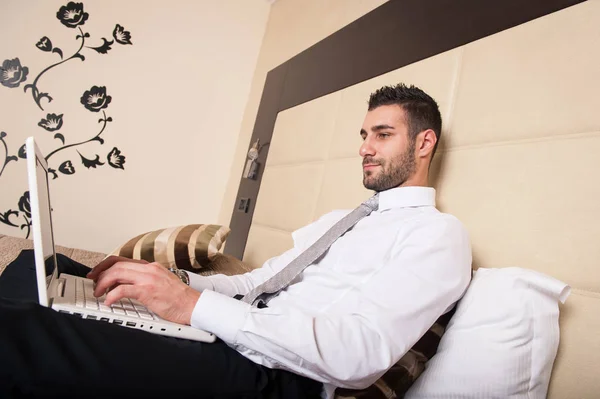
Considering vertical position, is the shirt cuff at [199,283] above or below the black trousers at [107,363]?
above

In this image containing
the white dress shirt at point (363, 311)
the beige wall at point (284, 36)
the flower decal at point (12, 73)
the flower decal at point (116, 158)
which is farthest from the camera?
the flower decal at point (116, 158)

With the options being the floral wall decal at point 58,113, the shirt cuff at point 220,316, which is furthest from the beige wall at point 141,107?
the shirt cuff at point 220,316

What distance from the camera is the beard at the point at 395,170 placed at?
4.13 feet

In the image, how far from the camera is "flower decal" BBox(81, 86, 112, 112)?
2732 mm

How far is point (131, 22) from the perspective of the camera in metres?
2.86

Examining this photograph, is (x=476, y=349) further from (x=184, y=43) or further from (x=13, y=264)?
(x=184, y=43)

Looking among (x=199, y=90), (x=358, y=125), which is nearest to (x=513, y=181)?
(x=358, y=125)

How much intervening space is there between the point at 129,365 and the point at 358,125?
1381 mm

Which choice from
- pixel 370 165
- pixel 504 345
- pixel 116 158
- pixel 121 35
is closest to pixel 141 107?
pixel 116 158

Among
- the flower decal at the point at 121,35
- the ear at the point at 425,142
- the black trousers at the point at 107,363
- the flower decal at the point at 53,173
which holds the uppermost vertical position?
the flower decal at the point at 121,35

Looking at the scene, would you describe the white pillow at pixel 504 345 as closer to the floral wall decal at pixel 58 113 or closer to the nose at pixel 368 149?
the nose at pixel 368 149

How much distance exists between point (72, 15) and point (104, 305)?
2617 mm

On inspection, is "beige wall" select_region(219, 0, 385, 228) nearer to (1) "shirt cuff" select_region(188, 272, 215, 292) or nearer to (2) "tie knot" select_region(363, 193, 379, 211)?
(2) "tie knot" select_region(363, 193, 379, 211)

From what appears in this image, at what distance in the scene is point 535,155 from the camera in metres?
1.05
